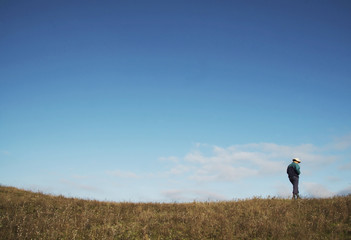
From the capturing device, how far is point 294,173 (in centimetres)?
1366

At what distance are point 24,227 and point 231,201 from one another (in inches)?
370

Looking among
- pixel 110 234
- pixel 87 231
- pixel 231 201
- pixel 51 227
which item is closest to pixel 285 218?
pixel 231 201

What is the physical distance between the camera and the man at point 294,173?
1338 cm

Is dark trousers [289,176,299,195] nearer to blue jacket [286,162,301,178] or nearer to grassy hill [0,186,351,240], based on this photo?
blue jacket [286,162,301,178]

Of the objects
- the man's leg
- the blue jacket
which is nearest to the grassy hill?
the man's leg

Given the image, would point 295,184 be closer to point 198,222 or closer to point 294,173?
point 294,173

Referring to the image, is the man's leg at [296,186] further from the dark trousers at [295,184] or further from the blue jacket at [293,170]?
the blue jacket at [293,170]

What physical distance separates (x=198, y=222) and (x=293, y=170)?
24.5 ft

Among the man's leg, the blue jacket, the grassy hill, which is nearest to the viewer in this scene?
the grassy hill

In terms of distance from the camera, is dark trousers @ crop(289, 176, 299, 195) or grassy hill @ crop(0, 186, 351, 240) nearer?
grassy hill @ crop(0, 186, 351, 240)

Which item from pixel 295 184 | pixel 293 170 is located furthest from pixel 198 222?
pixel 293 170

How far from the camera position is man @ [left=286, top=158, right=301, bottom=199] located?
13380mm

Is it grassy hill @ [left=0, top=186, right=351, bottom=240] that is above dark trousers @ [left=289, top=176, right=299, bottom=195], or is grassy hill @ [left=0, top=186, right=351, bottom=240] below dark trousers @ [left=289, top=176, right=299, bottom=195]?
below

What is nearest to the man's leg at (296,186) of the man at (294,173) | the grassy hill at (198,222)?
the man at (294,173)
